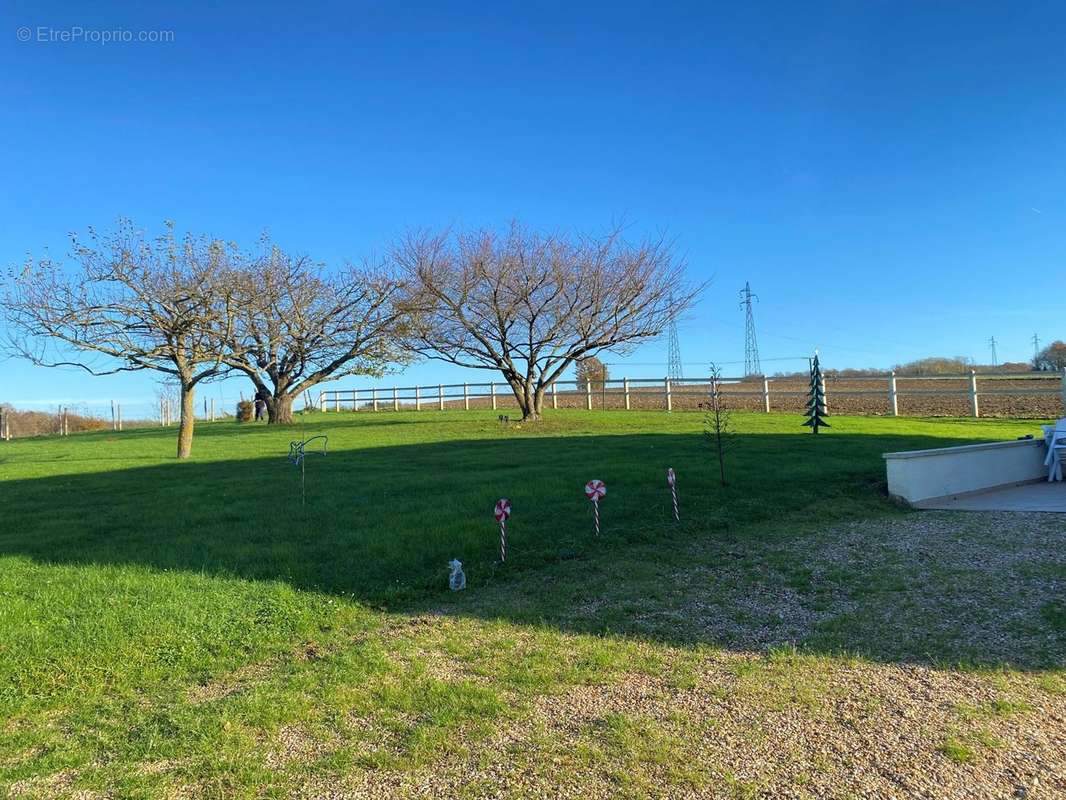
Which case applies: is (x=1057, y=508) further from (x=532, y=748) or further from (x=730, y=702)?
(x=532, y=748)

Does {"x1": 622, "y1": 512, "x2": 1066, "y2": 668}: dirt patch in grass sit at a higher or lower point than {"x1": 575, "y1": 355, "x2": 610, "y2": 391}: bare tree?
lower

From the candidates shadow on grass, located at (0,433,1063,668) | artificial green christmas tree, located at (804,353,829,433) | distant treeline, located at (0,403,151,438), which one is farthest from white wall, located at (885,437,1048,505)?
distant treeline, located at (0,403,151,438)

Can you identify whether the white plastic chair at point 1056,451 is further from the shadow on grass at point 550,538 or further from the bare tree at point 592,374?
the bare tree at point 592,374

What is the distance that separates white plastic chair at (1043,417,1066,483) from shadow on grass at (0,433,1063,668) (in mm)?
2271

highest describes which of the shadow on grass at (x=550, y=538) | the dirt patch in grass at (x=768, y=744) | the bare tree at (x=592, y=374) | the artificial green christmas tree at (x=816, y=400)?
the bare tree at (x=592, y=374)

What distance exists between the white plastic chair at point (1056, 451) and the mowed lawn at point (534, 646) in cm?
320

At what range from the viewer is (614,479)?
10.1m

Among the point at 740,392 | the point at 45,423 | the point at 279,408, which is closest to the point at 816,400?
the point at 740,392

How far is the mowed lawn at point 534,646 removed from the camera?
3.06 metres

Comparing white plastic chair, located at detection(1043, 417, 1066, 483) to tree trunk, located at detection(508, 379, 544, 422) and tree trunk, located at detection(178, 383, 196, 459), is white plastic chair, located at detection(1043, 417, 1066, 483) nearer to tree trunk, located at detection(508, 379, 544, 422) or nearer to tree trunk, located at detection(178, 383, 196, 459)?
tree trunk, located at detection(508, 379, 544, 422)

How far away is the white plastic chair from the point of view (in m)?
10.4

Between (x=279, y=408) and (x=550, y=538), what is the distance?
24.6 meters

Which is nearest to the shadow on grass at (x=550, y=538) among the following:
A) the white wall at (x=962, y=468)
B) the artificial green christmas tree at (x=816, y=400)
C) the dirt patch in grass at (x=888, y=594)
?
the dirt patch in grass at (x=888, y=594)

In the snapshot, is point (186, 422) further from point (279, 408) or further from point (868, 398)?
point (868, 398)
